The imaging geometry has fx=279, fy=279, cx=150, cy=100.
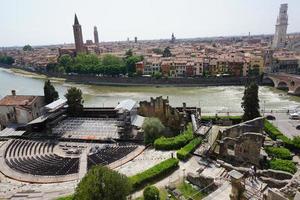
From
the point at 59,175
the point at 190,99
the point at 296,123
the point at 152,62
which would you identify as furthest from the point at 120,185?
the point at 152,62

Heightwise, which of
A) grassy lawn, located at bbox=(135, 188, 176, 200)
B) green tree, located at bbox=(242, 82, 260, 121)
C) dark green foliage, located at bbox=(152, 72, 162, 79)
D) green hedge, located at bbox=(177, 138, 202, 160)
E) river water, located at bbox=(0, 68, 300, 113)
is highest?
green tree, located at bbox=(242, 82, 260, 121)

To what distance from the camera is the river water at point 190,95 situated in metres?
48.9

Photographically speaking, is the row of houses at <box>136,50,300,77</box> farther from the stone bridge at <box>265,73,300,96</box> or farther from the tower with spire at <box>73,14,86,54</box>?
the tower with spire at <box>73,14,86,54</box>

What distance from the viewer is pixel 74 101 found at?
36125 millimetres

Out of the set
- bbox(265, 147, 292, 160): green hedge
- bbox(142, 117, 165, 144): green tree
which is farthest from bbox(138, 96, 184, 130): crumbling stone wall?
bbox(265, 147, 292, 160): green hedge

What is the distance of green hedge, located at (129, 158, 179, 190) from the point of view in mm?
18188

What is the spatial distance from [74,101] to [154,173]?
2038 centimetres

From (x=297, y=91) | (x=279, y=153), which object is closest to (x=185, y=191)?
(x=279, y=153)

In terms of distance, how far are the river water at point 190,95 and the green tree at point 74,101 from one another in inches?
598

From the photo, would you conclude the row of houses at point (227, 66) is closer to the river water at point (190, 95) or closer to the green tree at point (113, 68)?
the green tree at point (113, 68)

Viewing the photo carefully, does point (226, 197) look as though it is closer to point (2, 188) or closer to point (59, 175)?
point (59, 175)

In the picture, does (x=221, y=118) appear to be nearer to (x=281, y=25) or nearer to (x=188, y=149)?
(x=188, y=149)

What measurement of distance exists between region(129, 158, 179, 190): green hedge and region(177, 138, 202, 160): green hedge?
994 millimetres

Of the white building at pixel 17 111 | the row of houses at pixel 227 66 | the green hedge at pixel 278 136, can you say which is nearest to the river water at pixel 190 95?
the row of houses at pixel 227 66
